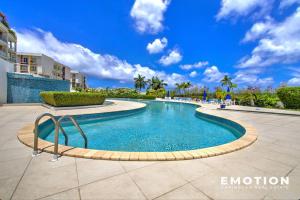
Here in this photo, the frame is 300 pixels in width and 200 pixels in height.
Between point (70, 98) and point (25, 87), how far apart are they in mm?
5519

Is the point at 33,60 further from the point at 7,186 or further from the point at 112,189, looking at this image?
the point at 112,189

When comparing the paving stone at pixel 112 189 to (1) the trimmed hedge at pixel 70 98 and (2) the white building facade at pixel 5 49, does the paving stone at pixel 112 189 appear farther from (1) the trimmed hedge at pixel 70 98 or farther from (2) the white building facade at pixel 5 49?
(2) the white building facade at pixel 5 49

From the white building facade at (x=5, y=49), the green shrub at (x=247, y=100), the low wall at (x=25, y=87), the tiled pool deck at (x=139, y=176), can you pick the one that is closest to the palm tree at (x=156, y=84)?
the green shrub at (x=247, y=100)

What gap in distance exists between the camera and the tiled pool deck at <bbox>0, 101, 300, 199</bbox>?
1900mm

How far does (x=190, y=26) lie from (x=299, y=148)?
2814 centimetres

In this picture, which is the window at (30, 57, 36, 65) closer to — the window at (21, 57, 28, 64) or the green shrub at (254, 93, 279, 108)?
the window at (21, 57, 28, 64)

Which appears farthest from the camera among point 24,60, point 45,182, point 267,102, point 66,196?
point 24,60

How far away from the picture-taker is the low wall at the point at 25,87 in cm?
1238

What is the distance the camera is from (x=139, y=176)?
91.3 inches

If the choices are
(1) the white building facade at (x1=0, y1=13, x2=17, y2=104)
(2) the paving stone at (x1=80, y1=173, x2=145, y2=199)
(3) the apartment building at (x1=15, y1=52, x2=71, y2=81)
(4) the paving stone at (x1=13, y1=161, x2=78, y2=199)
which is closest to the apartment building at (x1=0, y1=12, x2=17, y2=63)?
(1) the white building facade at (x1=0, y1=13, x2=17, y2=104)

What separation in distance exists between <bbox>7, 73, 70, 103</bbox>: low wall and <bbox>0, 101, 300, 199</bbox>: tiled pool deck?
1256 cm

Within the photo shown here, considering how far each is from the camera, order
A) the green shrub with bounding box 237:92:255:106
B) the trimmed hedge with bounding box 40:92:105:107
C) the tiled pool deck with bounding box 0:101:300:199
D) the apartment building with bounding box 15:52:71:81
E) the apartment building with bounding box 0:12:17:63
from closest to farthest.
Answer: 1. the tiled pool deck with bounding box 0:101:300:199
2. the trimmed hedge with bounding box 40:92:105:107
3. the green shrub with bounding box 237:92:255:106
4. the apartment building with bounding box 0:12:17:63
5. the apartment building with bounding box 15:52:71:81

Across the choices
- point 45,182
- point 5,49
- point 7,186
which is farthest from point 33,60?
point 45,182

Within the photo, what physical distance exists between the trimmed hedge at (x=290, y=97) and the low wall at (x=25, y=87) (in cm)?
2370
